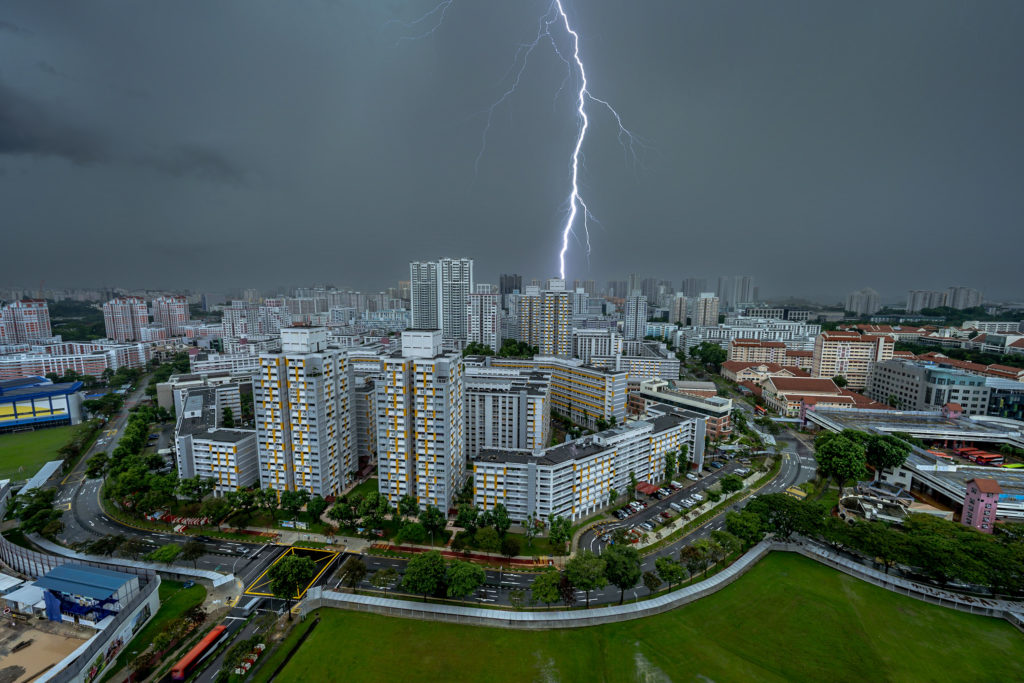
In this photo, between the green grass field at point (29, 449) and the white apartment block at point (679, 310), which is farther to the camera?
the white apartment block at point (679, 310)

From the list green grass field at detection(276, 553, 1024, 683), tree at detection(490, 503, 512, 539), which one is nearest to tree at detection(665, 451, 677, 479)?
green grass field at detection(276, 553, 1024, 683)

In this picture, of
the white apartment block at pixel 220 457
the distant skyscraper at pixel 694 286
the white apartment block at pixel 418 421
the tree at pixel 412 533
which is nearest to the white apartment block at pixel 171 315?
the white apartment block at pixel 220 457

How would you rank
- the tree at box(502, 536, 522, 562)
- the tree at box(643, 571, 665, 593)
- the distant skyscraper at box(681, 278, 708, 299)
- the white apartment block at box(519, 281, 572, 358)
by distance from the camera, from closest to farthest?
1. the tree at box(643, 571, 665, 593)
2. the tree at box(502, 536, 522, 562)
3. the white apartment block at box(519, 281, 572, 358)
4. the distant skyscraper at box(681, 278, 708, 299)

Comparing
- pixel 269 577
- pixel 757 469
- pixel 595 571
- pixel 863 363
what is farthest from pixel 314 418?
pixel 863 363

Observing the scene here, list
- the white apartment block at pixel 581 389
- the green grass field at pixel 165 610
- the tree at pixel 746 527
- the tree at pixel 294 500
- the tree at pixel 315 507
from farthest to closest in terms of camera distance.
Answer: the white apartment block at pixel 581 389 < the tree at pixel 294 500 < the tree at pixel 315 507 < the tree at pixel 746 527 < the green grass field at pixel 165 610

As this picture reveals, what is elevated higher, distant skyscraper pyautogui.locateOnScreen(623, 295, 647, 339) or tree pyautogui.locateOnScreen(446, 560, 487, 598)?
distant skyscraper pyautogui.locateOnScreen(623, 295, 647, 339)

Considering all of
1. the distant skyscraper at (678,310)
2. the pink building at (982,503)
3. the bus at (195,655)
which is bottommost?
the bus at (195,655)

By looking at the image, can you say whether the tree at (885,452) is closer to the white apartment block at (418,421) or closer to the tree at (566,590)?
the tree at (566,590)

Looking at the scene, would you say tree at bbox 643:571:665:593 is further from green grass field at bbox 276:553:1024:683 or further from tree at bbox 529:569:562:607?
tree at bbox 529:569:562:607
